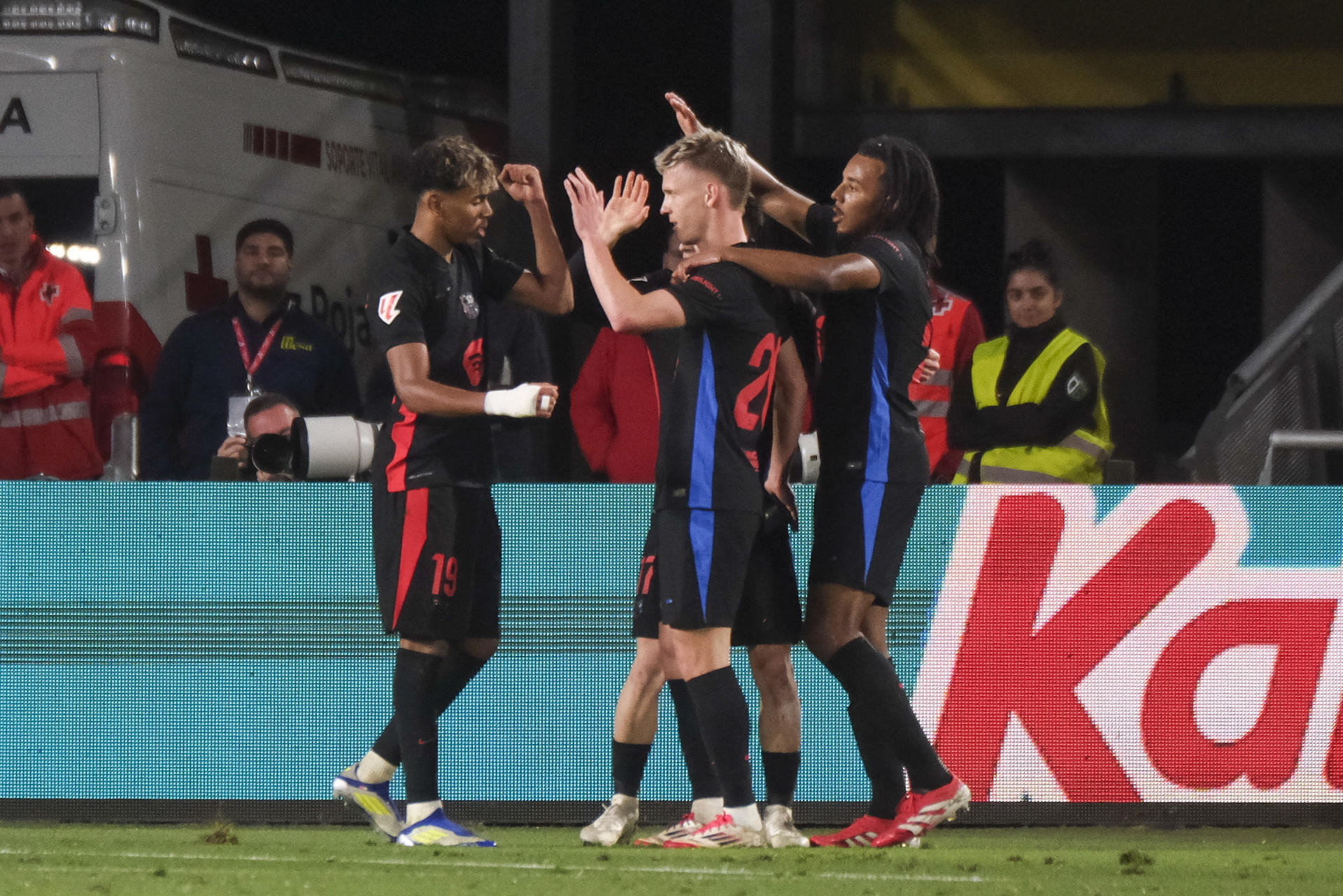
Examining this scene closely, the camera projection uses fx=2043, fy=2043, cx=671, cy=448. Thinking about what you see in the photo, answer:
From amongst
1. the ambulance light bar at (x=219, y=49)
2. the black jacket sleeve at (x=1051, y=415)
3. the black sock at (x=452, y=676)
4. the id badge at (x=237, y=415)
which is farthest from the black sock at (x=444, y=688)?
the ambulance light bar at (x=219, y=49)

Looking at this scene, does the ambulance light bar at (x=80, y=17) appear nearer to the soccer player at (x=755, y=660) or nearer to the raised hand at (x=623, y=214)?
the soccer player at (x=755, y=660)

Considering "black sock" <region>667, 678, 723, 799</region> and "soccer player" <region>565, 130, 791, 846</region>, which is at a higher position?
"soccer player" <region>565, 130, 791, 846</region>

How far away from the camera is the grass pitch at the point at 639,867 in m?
4.77

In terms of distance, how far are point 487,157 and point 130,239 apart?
406 cm

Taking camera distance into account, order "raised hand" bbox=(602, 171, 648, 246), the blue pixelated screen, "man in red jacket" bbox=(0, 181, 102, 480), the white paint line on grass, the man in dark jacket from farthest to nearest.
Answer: "man in red jacket" bbox=(0, 181, 102, 480) → the man in dark jacket → the blue pixelated screen → "raised hand" bbox=(602, 171, 648, 246) → the white paint line on grass

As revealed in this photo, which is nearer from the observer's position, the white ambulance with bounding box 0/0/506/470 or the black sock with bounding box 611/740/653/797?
the black sock with bounding box 611/740/653/797

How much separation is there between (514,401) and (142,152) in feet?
15.3

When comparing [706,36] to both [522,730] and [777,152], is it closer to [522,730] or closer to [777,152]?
[777,152]

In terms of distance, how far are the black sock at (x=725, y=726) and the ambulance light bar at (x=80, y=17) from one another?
17.6ft

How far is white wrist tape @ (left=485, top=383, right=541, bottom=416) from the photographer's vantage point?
5340 mm

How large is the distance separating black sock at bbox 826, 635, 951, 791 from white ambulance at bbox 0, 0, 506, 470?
4597mm

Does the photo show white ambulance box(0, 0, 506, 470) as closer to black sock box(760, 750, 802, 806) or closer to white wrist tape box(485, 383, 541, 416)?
white wrist tape box(485, 383, 541, 416)

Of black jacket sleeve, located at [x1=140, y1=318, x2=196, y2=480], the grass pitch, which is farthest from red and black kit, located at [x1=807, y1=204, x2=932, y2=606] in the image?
black jacket sleeve, located at [x1=140, y1=318, x2=196, y2=480]

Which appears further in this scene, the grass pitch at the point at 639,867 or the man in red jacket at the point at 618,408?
the man in red jacket at the point at 618,408
